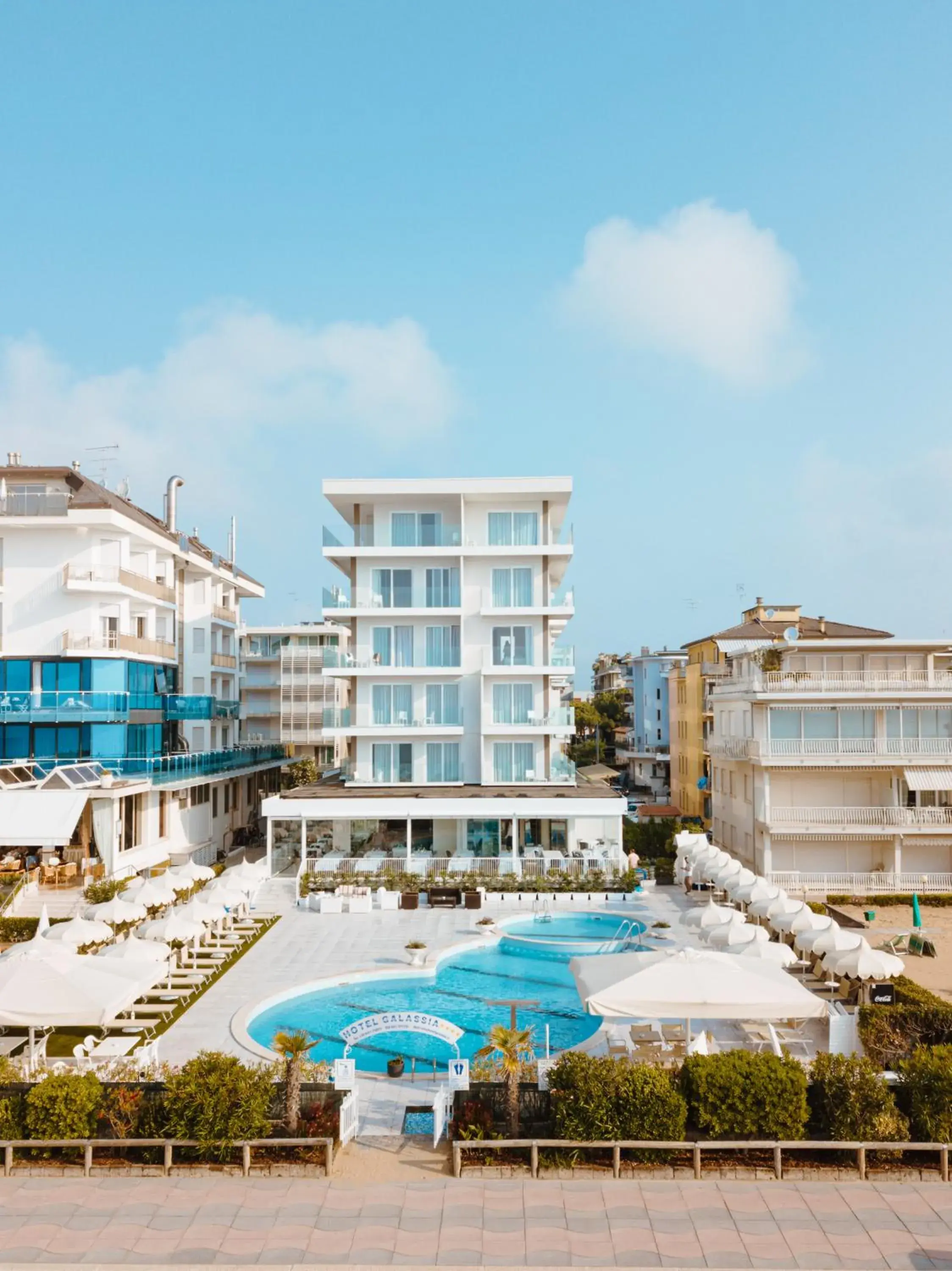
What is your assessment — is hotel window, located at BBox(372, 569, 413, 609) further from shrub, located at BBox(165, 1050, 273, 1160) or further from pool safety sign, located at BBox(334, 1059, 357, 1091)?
shrub, located at BBox(165, 1050, 273, 1160)

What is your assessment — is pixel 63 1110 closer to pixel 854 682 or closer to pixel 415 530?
pixel 415 530

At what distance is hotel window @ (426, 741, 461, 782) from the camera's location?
3684cm

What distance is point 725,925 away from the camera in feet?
67.2

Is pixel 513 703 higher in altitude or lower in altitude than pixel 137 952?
higher

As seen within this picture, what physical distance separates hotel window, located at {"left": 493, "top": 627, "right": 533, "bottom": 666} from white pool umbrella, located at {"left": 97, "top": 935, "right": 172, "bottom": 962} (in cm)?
2047

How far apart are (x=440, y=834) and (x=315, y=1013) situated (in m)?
16.2

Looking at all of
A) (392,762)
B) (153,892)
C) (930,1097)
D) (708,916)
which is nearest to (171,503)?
(392,762)

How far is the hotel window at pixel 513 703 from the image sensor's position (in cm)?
3638

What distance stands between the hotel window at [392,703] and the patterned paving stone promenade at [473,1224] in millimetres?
25413

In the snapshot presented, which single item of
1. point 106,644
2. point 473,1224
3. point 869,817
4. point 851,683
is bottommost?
point 473,1224

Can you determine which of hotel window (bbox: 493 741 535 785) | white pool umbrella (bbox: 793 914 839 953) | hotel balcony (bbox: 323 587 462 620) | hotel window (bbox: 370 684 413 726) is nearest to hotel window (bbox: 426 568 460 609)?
hotel balcony (bbox: 323 587 462 620)

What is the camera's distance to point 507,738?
36.4 metres

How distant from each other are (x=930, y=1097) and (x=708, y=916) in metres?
9.48

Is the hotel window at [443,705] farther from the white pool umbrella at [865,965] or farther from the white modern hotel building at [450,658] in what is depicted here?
the white pool umbrella at [865,965]
